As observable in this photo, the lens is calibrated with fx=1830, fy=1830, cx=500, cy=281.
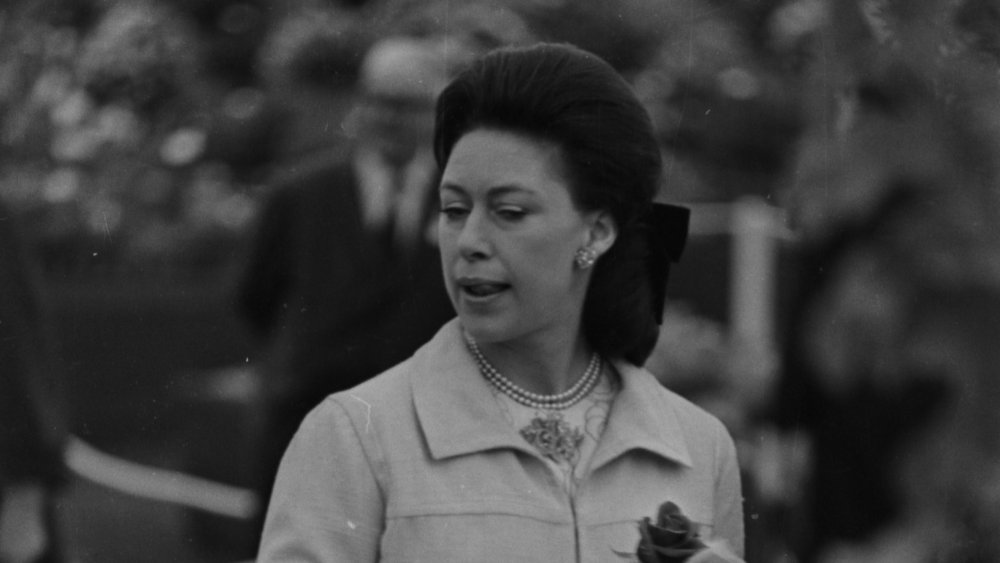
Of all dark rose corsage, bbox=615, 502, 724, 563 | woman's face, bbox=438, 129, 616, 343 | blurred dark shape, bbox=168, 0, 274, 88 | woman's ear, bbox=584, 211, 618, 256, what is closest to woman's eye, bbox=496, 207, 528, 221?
woman's face, bbox=438, 129, 616, 343

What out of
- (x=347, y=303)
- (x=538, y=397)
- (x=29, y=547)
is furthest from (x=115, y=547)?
(x=538, y=397)

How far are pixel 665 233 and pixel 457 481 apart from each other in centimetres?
51

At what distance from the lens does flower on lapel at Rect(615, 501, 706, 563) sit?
2.29 meters

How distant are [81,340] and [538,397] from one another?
9.78 feet

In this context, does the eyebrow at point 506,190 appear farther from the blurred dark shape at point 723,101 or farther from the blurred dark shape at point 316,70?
the blurred dark shape at point 316,70

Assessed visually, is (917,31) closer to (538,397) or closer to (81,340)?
(538,397)

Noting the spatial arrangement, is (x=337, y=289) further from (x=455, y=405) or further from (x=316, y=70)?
(x=455, y=405)

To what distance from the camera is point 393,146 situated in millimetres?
4312

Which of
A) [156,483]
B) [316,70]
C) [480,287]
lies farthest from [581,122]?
[156,483]

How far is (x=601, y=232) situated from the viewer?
2.60 m

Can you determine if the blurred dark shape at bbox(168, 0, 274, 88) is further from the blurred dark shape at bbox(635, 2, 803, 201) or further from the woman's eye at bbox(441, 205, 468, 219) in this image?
the woman's eye at bbox(441, 205, 468, 219)

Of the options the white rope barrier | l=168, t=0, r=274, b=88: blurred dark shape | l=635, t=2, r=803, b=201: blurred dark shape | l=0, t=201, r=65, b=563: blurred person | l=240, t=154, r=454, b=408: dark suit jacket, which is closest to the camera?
l=635, t=2, r=803, b=201: blurred dark shape

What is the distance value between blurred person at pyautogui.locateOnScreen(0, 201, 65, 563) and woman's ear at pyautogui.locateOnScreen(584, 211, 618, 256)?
2.17 metres

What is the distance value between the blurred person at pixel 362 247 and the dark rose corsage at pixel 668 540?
5.80 feet
